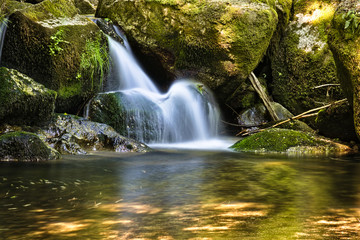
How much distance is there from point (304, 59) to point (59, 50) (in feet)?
27.6

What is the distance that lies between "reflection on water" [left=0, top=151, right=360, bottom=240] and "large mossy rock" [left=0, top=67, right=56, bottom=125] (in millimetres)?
1829

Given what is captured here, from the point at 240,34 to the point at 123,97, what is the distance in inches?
146

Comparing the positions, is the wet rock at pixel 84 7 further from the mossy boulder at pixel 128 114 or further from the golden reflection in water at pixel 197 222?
the golden reflection in water at pixel 197 222

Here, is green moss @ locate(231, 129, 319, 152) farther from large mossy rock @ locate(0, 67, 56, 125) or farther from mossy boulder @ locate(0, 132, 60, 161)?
mossy boulder @ locate(0, 132, 60, 161)

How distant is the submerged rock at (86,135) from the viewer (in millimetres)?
6902

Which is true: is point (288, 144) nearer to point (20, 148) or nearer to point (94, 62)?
point (94, 62)

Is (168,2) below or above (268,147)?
above

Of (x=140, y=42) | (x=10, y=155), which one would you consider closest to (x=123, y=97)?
(x=140, y=42)

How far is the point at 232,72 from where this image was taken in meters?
10.9

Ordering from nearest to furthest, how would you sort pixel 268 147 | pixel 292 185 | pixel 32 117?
pixel 292 185 → pixel 32 117 → pixel 268 147

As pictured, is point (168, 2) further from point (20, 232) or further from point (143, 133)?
point (20, 232)

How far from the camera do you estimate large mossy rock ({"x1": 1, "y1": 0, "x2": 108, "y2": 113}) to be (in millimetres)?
8086

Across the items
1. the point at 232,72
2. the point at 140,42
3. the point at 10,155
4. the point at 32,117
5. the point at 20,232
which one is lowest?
the point at 20,232

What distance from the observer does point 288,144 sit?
7746mm
